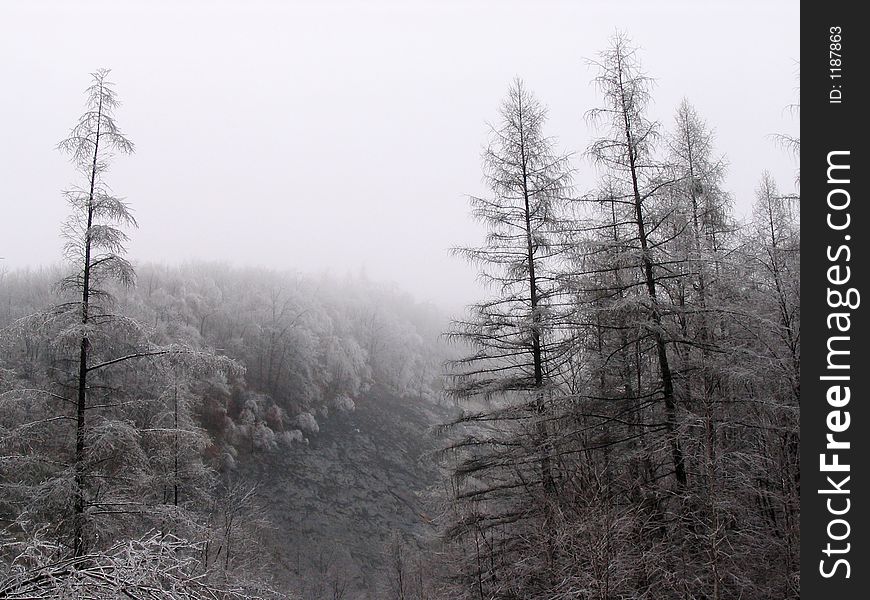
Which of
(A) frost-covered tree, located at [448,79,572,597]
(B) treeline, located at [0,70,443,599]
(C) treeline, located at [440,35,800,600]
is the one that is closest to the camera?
(B) treeline, located at [0,70,443,599]

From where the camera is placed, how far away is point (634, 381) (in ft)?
41.3

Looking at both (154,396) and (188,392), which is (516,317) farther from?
(154,396)

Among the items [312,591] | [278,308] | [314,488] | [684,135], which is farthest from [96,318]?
[278,308]

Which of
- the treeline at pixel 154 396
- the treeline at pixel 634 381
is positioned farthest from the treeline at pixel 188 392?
the treeline at pixel 634 381

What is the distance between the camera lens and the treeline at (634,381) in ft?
25.0

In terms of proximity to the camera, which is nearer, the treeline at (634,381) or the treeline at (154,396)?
the treeline at (154,396)

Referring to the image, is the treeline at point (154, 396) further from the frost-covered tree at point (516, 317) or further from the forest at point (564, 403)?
the frost-covered tree at point (516, 317)

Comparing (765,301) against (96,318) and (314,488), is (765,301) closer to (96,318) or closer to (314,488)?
(96,318)

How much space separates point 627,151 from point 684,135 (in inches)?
280

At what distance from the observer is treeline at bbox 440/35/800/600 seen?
25.0ft

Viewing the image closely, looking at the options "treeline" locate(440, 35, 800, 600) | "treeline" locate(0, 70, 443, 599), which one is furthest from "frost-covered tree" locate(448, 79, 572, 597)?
"treeline" locate(0, 70, 443, 599)

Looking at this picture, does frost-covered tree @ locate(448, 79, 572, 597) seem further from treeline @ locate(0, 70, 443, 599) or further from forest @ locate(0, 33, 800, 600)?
treeline @ locate(0, 70, 443, 599)

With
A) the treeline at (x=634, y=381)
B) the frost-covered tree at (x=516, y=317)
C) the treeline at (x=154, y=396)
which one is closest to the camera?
the treeline at (x=154, y=396)

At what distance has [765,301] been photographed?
368 inches
